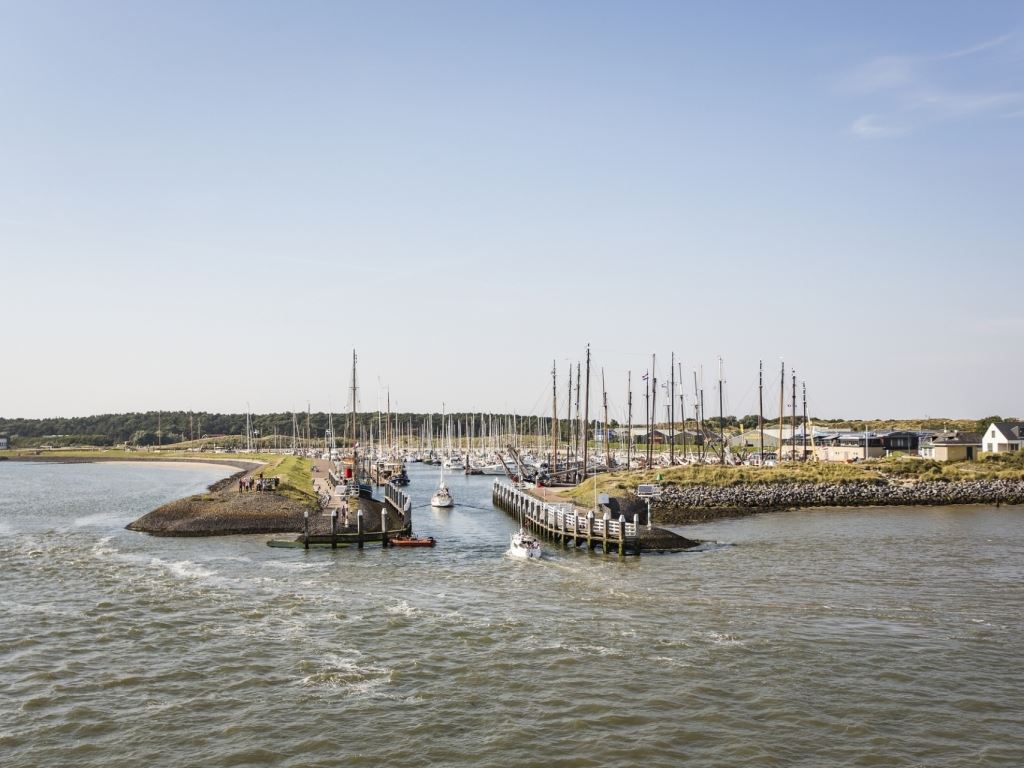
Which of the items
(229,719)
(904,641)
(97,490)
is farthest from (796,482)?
(97,490)

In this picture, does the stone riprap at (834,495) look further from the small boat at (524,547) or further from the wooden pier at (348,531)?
the small boat at (524,547)

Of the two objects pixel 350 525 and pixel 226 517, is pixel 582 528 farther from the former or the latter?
pixel 226 517

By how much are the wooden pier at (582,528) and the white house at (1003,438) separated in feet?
252

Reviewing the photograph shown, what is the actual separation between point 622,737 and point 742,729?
3.69m

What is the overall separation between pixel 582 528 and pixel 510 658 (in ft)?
92.0

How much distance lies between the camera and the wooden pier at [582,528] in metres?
55.2

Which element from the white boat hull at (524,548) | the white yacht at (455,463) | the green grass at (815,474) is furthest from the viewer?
the white yacht at (455,463)

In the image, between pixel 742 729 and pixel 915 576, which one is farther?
pixel 915 576

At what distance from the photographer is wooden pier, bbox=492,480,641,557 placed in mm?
55219

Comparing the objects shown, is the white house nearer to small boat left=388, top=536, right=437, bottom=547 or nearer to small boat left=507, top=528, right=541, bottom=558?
small boat left=507, top=528, right=541, bottom=558

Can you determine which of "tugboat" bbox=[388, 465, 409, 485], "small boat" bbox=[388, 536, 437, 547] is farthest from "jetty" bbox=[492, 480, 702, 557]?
"tugboat" bbox=[388, 465, 409, 485]

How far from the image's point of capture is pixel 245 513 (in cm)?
6612

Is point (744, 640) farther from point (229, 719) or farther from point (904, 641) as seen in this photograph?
point (229, 719)

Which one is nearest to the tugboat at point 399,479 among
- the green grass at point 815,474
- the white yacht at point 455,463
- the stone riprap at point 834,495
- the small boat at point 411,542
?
the green grass at point 815,474
